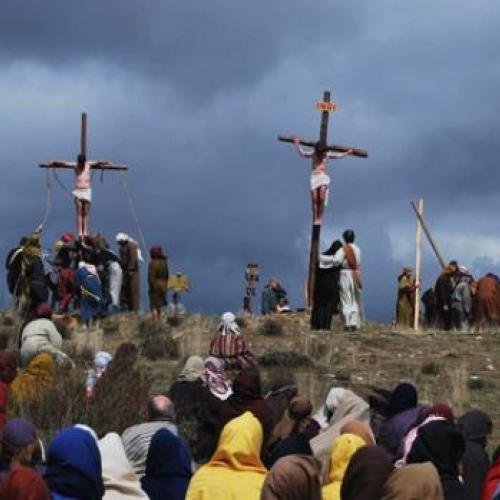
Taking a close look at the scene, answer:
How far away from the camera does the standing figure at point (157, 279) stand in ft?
103

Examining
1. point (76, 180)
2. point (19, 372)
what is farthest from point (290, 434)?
point (76, 180)

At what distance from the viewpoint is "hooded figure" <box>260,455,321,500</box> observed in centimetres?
797

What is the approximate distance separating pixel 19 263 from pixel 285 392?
50.3 ft

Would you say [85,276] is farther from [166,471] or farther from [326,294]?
[166,471]

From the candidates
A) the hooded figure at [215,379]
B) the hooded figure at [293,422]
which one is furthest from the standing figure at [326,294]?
the hooded figure at [293,422]

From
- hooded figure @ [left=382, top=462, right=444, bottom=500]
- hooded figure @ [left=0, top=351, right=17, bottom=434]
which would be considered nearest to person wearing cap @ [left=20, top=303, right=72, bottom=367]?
hooded figure @ [left=0, top=351, right=17, bottom=434]

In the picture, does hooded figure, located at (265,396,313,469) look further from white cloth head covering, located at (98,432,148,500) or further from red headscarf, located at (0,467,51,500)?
red headscarf, located at (0,467,51,500)

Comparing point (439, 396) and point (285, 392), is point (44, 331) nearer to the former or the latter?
point (285, 392)

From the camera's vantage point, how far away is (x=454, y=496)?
377 inches

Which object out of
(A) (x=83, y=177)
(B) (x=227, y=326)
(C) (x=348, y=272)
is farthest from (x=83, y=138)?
(B) (x=227, y=326)

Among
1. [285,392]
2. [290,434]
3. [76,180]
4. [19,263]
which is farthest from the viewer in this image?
[76,180]

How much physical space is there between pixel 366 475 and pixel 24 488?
5.98 ft

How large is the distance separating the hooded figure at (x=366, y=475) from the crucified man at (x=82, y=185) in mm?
29485

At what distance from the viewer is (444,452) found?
9.69 metres
